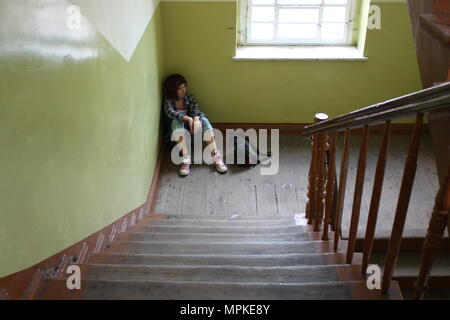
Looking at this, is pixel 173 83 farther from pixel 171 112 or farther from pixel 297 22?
pixel 297 22

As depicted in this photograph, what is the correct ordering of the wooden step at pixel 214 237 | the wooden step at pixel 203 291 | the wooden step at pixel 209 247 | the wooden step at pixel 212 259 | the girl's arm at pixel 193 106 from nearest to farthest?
the wooden step at pixel 203 291
the wooden step at pixel 212 259
the wooden step at pixel 209 247
the wooden step at pixel 214 237
the girl's arm at pixel 193 106

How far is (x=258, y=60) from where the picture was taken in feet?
15.4

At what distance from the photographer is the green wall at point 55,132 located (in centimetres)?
156

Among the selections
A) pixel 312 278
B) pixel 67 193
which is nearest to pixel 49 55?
pixel 67 193

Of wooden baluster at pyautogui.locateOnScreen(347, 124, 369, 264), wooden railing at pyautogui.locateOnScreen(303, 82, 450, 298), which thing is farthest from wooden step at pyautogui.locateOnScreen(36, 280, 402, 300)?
wooden baluster at pyautogui.locateOnScreen(347, 124, 369, 264)

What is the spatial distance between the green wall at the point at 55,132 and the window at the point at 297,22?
6.41 feet

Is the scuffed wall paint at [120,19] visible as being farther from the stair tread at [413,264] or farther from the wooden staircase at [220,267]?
the stair tread at [413,264]

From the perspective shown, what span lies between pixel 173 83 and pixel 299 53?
1.22 m

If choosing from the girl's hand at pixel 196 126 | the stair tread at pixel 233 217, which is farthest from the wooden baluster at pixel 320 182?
the girl's hand at pixel 196 126

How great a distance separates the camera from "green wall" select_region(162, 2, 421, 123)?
4.53 meters

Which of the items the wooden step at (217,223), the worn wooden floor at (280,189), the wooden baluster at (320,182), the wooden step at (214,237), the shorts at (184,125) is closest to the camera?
the wooden baluster at (320,182)

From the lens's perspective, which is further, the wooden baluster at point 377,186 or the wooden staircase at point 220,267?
the wooden staircase at point 220,267

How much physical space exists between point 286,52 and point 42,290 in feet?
11.6

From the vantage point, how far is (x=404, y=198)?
1492mm
